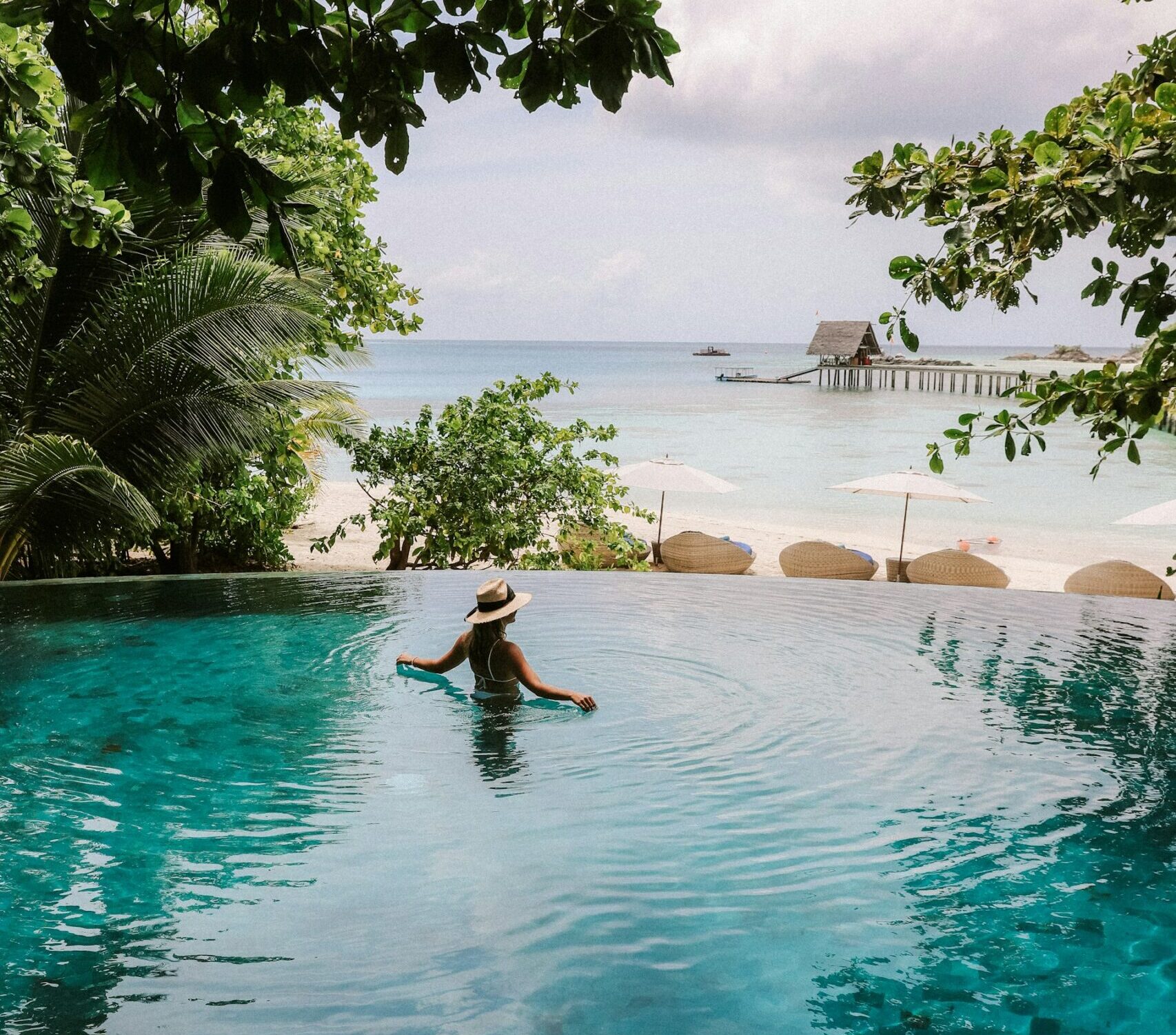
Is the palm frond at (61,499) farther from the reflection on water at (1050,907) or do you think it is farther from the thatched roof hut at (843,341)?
the thatched roof hut at (843,341)

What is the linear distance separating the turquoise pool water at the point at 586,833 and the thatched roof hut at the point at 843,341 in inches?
2882

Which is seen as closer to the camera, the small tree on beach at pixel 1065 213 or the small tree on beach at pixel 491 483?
the small tree on beach at pixel 1065 213

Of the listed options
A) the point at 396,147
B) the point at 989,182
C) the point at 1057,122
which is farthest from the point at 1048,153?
the point at 396,147

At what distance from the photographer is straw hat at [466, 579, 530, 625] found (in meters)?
5.58

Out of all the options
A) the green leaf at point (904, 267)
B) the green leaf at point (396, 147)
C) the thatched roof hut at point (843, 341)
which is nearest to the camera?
the green leaf at point (396, 147)

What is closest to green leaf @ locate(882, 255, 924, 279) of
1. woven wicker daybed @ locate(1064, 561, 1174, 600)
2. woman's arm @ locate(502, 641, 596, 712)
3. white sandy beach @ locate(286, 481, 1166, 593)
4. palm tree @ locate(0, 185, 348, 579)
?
woman's arm @ locate(502, 641, 596, 712)

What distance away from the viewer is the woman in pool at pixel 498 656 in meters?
5.55

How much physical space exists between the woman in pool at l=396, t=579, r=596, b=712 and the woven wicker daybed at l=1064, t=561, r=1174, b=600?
7393 millimetres

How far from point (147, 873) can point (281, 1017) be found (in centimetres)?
114

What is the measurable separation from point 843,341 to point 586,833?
78.7 metres

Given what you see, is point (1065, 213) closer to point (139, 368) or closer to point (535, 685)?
point (535, 685)

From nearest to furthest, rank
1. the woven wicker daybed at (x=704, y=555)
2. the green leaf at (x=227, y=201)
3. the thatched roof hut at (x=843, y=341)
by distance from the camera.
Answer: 1. the green leaf at (x=227, y=201)
2. the woven wicker daybed at (x=704, y=555)
3. the thatched roof hut at (x=843, y=341)

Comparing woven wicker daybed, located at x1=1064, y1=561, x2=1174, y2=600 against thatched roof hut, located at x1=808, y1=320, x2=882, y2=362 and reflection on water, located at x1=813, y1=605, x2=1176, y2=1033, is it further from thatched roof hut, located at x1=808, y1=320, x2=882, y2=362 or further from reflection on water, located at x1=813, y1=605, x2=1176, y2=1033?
thatched roof hut, located at x1=808, y1=320, x2=882, y2=362

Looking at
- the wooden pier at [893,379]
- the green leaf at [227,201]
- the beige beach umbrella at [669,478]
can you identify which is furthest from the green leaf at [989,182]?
the wooden pier at [893,379]
